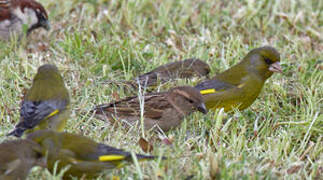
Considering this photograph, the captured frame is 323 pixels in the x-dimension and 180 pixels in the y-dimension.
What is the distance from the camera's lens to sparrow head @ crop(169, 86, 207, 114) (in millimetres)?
5957

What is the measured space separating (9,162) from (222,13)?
5342 millimetres

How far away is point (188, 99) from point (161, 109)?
0.28 meters

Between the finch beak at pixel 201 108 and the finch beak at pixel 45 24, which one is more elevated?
the finch beak at pixel 45 24

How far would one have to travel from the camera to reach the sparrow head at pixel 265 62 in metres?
6.63

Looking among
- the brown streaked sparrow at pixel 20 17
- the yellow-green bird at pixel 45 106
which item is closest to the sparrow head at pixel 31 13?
the brown streaked sparrow at pixel 20 17

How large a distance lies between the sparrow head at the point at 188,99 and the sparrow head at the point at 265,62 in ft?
3.18

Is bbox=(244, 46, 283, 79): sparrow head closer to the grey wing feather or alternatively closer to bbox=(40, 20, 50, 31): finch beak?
the grey wing feather

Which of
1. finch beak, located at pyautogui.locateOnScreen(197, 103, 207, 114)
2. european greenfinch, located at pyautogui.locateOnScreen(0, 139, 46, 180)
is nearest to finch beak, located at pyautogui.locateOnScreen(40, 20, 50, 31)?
finch beak, located at pyautogui.locateOnScreen(197, 103, 207, 114)

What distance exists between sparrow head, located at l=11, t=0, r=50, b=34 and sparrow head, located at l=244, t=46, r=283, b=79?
118 inches

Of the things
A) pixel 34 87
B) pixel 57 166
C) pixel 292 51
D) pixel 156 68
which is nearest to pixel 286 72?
pixel 292 51

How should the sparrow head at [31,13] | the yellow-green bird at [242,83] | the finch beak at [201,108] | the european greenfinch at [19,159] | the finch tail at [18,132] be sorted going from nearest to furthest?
the european greenfinch at [19,159]
the finch tail at [18,132]
the finch beak at [201,108]
the yellow-green bird at [242,83]
the sparrow head at [31,13]

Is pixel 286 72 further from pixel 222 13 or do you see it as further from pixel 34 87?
pixel 34 87

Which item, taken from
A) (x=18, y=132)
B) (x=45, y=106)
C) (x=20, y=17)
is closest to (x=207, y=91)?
(x=45, y=106)

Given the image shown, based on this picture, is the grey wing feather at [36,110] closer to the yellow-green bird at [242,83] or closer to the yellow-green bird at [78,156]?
the yellow-green bird at [78,156]
